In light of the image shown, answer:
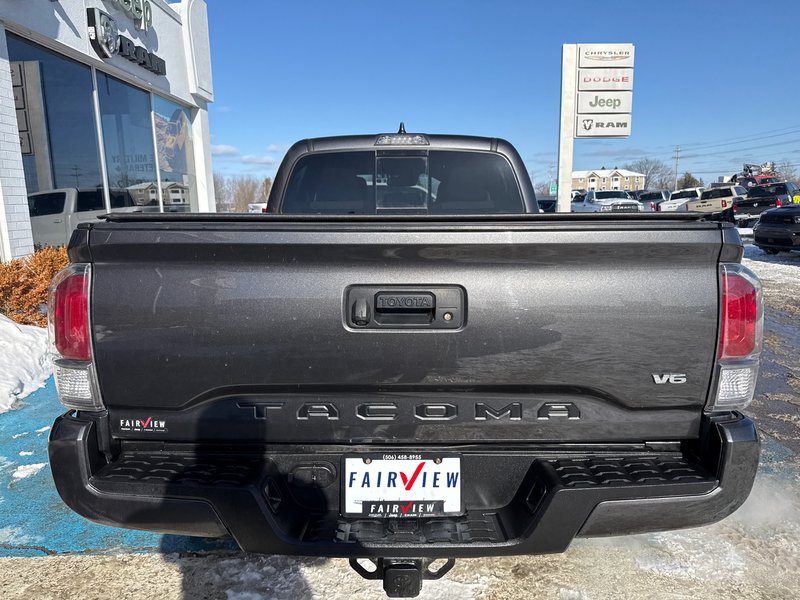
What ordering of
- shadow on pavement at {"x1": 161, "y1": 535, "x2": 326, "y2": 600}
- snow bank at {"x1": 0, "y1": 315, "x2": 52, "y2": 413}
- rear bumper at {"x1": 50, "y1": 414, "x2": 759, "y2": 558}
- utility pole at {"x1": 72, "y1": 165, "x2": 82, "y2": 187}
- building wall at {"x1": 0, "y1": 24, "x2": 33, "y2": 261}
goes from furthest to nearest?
utility pole at {"x1": 72, "y1": 165, "x2": 82, "y2": 187}, building wall at {"x1": 0, "y1": 24, "x2": 33, "y2": 261}, snow bank at {"x1": 0, "y1": 315, "x2": 52, "y2": 413}, shadow on pavement at {"x1": 161, "y1": 535, "x2": 326, "y2": 600}, rear bumper at {"x1": 50, "y1": 414, "x2": 759, "y2": 558}

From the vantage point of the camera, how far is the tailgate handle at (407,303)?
1.79 metres

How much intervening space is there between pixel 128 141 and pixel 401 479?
10.8 m

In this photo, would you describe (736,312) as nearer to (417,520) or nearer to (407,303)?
(407,303)

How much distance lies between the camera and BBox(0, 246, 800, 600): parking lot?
2465mm

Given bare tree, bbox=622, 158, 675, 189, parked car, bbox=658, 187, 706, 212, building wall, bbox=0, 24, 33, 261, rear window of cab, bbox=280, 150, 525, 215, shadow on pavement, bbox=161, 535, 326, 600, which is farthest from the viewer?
bare tree, bbox=622, 158, 675, 189

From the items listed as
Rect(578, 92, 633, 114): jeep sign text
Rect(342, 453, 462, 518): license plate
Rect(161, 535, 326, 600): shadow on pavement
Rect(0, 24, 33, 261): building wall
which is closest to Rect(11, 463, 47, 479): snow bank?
Rect(161, 535, 326, 600): shadow on pavement

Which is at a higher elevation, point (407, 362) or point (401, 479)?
point (407, 362)

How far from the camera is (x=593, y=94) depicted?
10.4 m

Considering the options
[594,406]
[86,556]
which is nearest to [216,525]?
[594,406]

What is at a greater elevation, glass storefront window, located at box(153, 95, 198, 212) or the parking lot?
glass storefront window, located at box(153, 95, 198, 212)

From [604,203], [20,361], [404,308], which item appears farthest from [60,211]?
[604,203]

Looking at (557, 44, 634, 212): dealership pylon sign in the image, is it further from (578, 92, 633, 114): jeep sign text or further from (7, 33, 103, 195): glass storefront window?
(7, 33, 103, 195): glass storefront window

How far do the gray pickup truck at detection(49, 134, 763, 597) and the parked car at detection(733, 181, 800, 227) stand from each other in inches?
1004

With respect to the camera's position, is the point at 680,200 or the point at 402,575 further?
the point at 680,200
